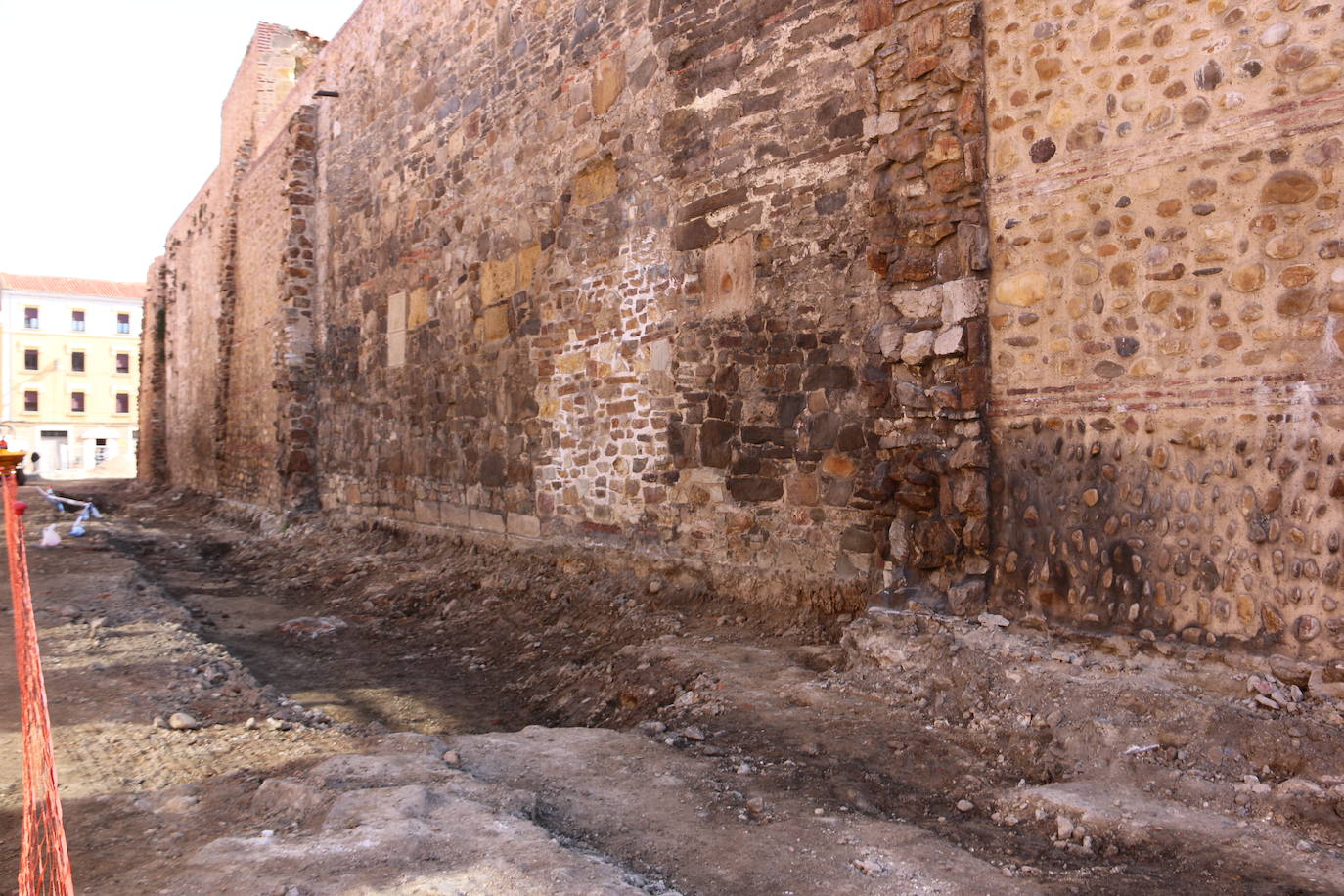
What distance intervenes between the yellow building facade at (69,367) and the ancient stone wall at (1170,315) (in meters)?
50.3

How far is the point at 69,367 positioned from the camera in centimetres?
4725

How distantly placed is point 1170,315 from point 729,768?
104 inches

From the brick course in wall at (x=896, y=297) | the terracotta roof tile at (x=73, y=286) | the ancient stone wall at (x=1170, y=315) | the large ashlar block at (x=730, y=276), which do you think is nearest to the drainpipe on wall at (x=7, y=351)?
the terracotta roof tile at (x=73, y=286)

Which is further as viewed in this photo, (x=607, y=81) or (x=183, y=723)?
(x=607, y=81)

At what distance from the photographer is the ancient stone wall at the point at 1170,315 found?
137 inches

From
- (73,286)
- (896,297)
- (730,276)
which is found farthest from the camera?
(73,286)

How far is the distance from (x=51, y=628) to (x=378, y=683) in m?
2.24

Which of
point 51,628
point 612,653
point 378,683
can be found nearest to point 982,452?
point 612,653

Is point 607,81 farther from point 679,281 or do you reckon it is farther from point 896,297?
point 896,297

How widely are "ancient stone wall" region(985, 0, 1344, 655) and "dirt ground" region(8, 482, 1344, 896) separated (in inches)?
12.6

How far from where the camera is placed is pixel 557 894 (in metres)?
2.51

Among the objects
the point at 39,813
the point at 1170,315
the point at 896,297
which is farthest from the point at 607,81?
the point at 39,813

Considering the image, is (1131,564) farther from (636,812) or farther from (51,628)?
(51,628)

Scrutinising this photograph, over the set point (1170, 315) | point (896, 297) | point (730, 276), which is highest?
point (730, 276)
